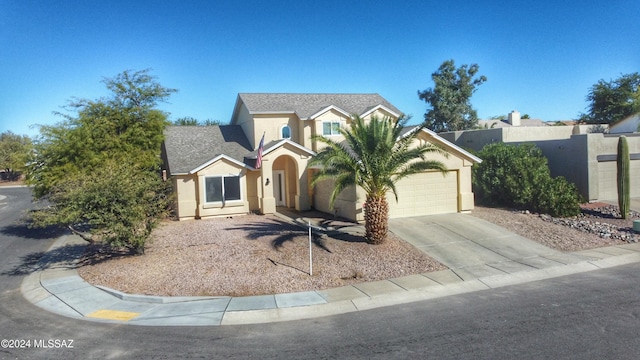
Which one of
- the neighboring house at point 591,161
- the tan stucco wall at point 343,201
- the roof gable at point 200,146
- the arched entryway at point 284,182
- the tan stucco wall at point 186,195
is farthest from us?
the arched entryway at point 284,182

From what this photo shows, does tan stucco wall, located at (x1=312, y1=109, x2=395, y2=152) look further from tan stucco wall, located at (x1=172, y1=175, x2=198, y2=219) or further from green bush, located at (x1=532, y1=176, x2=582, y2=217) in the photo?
green bush, located at (x1=532, y1=176, x2=582, y2=217)

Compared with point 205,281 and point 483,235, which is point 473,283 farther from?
point 205,281

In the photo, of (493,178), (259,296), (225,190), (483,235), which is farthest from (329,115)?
(259,296)

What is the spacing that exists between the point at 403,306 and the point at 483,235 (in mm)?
7716

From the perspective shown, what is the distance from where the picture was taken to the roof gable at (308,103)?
25578mm

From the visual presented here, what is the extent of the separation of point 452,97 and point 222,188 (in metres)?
33.5

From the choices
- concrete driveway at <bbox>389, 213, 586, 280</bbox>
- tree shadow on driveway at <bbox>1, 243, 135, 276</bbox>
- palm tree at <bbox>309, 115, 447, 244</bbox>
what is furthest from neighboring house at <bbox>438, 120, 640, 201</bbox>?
tree shadow on driveway at <bbox>1, 243, 135, 276</bbox>

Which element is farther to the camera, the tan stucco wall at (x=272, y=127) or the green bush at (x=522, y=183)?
the tan stucco wall at (x=272, y=127)

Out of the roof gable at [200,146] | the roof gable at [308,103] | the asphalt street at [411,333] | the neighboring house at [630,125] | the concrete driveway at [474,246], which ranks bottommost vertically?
the asphalt street at [411,333]

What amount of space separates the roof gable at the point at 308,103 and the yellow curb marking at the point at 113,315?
16465 mm

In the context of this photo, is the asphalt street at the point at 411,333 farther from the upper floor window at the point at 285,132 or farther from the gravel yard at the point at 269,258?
the upper floor window at the point at 285,132

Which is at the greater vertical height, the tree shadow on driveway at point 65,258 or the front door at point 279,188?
the front door at point 279,188

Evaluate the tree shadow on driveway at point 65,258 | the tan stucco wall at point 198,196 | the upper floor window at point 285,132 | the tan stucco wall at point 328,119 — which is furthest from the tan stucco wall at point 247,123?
the tree shadow on driveway at point 65,258

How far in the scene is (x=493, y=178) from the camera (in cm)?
2189
